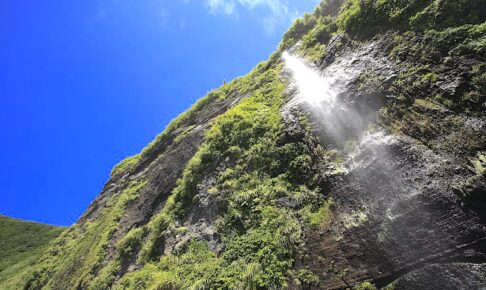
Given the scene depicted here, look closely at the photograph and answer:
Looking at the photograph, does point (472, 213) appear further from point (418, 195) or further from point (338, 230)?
point (338, 230)

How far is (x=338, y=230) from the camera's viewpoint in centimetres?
830

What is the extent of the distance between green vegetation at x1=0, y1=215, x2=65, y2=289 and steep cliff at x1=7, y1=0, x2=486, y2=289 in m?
23.0

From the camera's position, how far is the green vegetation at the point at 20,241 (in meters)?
34.4

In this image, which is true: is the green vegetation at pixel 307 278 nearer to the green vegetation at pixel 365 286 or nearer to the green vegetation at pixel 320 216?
the green vegetation at pixel 365 286

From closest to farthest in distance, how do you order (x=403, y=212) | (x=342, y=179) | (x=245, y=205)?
(x=403, y=212) < (x=342, y=179) < (x=245, y=205)

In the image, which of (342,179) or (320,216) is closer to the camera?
(320,216)

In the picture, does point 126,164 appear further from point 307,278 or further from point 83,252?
point 307,278

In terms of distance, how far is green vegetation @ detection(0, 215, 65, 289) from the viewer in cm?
3444

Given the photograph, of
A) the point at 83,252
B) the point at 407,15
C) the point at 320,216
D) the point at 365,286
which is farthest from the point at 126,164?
the point at 365,286

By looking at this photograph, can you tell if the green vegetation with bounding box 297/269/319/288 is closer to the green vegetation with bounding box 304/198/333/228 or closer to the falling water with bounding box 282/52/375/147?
the green vegetation with bounding box 304/198/333/228

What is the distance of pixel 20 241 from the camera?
45.4 m

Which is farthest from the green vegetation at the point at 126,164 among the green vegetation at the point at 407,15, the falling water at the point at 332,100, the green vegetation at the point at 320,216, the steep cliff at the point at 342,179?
the green vegetation at the point at 320,216

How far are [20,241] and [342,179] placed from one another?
5039cm

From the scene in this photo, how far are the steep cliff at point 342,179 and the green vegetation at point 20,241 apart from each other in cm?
2300
